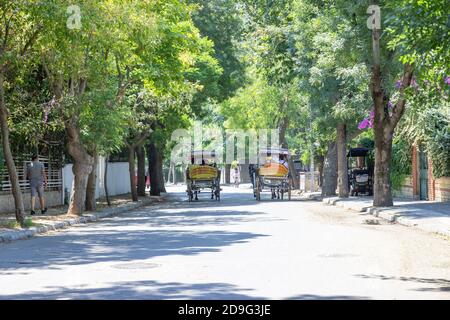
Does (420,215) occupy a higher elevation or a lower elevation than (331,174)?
lower

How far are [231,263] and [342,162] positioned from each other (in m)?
26.6

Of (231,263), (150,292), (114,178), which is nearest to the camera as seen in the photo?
(150,292)

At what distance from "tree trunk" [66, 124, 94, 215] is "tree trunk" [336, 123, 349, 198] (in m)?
13.8

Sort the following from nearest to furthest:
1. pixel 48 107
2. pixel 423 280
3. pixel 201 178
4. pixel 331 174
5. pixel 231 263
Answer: pixel 423 280 → pixel 231 263 → pixel 48 107 → pixel 201 178 → pixel 331 174

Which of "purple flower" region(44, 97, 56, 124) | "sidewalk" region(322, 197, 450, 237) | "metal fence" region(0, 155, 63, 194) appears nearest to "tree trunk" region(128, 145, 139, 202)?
"metal fence" region(0, 155, 63, 194)

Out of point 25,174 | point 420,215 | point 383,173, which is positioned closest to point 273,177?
point 383,173

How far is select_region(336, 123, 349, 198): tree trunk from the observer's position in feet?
128

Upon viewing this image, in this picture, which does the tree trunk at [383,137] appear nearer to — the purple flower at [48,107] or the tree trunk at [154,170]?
the purple flower at [48,107]

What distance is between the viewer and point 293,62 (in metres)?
37.8

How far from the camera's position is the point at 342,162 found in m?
39.3

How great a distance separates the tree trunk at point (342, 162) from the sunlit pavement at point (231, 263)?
55.9 feet

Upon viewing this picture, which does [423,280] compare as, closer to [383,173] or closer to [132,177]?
[383,173]
